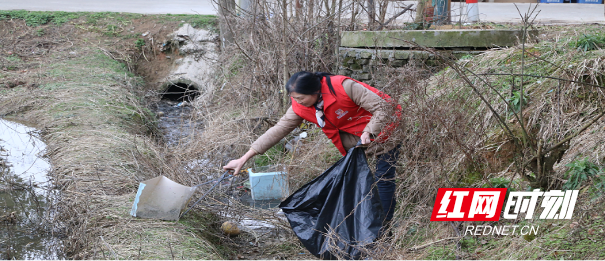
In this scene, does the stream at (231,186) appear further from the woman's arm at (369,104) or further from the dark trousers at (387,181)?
the woman's arm at (369,104)

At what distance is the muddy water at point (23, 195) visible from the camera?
3336 millimetres

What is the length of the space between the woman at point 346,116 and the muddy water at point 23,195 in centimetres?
161

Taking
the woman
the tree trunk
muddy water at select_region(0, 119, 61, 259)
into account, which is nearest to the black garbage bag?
the woman

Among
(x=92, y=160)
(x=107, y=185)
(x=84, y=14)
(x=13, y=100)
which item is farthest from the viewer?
(x=84, y=14)

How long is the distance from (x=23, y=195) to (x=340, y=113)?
307 cm

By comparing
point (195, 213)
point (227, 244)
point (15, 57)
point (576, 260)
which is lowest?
point (227, 244)

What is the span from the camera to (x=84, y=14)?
1037 centimetres

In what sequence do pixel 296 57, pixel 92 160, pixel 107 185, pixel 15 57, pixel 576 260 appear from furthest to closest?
pixel 15 57 → pixel 296 57 → pixel 92 160 → pixel 107 185 → pixel 576 260

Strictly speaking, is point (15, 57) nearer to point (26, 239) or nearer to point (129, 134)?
point (129, 134)

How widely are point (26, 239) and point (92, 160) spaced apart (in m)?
1.11

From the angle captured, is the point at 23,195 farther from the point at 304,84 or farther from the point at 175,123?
the point at 175,123

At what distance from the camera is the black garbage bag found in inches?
115

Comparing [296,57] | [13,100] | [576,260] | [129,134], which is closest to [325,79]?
[576,260]

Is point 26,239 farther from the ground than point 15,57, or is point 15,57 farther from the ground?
point 15,57
